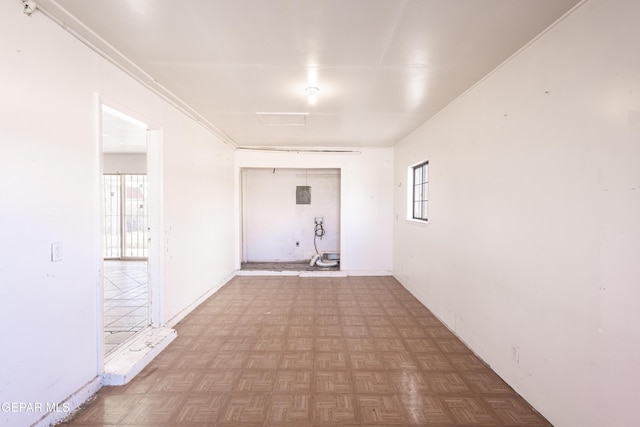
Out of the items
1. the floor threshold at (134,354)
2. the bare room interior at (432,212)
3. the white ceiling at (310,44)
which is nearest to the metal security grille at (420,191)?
the bare room interior at (432,212)

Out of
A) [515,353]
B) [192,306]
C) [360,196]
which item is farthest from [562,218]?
[360,196]

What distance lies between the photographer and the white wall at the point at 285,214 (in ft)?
23.7

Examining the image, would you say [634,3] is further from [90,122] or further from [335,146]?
[335,146]

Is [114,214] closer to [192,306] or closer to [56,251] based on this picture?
[192,306]

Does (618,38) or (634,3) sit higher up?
(634,3)

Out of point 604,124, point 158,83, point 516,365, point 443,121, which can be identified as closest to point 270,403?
point 516,365

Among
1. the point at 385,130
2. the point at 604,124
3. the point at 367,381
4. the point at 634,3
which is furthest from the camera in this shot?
the point at 385,130

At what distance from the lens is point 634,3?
1389 mm

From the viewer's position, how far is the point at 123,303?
406 centimetres

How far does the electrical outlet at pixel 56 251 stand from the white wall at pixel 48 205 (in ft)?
0.12

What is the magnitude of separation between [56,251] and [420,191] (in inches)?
180

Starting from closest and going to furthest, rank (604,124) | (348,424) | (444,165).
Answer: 1. (604,124)
2. (348,424)
3. (444,165)

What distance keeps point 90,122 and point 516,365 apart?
3667 millimetres

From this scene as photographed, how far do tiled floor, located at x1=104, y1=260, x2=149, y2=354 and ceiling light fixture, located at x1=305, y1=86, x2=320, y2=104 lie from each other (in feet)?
9.71
